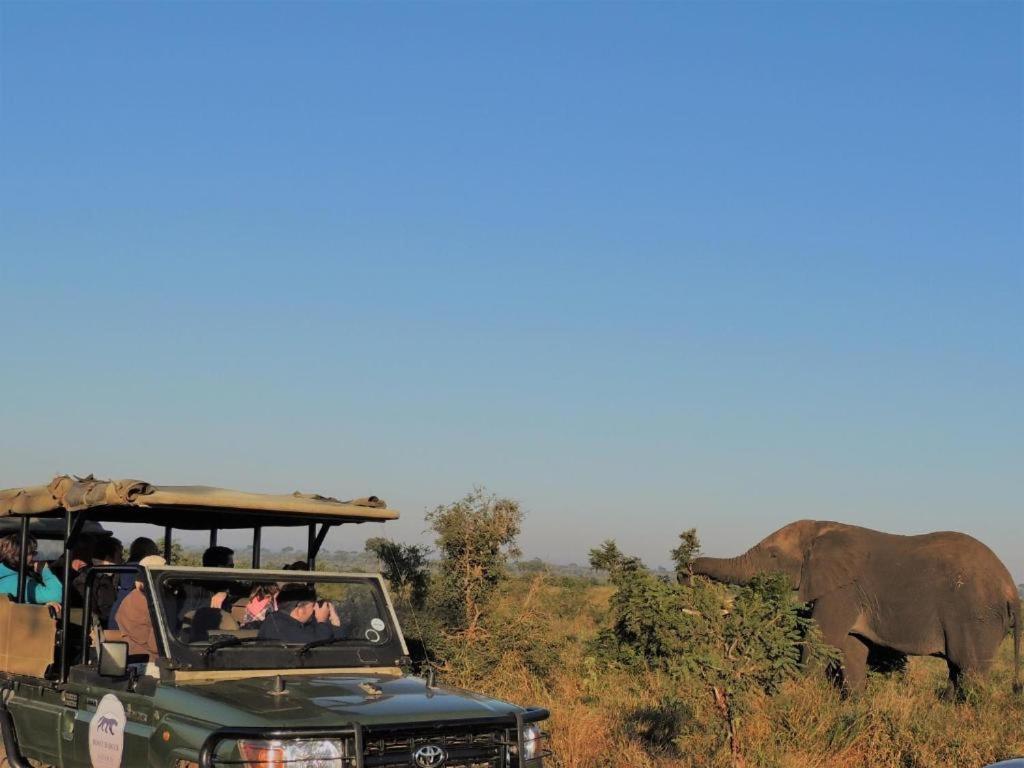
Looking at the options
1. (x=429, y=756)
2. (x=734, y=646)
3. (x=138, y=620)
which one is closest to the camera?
(x=429, y=756)

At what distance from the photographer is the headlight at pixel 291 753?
236 inches

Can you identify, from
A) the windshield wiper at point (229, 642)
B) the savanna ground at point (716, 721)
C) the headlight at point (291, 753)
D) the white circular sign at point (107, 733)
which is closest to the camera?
the headlight at point (291, 753)

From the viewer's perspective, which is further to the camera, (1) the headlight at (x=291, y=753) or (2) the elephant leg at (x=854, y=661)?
(2) the elephant leg at (x=854, y=661)

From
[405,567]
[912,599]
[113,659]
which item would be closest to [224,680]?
[113,659]

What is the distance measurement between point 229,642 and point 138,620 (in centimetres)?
65

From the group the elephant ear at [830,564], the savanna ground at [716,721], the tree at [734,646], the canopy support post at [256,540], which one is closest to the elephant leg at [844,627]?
the elephant ear at [830,564]

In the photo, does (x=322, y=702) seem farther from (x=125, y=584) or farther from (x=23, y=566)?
(x=23, y=566)

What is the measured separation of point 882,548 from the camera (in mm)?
20062

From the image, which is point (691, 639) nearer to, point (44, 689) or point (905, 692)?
point (44, 689)

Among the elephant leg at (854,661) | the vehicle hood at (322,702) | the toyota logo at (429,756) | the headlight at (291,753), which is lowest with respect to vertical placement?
the elephant leg at (854,661)

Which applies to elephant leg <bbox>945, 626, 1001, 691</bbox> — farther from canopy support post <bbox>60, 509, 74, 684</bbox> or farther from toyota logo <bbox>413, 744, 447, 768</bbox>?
canopy support post <bbox>60, 509, 74, 684</bbox>

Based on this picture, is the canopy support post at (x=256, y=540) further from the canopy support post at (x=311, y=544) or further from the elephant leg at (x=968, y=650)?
the elephant leg at (x=968, y=650)

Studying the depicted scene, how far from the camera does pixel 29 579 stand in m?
9.38

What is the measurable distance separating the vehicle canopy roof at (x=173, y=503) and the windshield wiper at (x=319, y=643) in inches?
38.5
